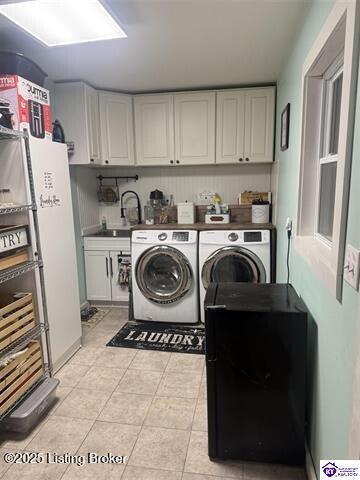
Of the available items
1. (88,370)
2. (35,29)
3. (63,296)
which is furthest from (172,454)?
(35,29)

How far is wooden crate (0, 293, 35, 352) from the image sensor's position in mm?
1794

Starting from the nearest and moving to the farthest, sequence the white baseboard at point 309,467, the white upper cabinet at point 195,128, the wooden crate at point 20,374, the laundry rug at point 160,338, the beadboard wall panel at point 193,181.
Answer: the white baseboard at point 309,467 → the wooden crate at point 20,374 → the laundry rug at point 160,338 → the white upper cabinet at point 195,128 → the beadboard wall panel at point 193,181

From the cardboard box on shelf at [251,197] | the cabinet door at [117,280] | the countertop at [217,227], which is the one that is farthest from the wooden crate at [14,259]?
the cardboard box on shelf at [251,197]

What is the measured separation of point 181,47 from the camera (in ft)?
7.47

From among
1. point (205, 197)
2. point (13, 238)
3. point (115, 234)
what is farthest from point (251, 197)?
point (13, 238)

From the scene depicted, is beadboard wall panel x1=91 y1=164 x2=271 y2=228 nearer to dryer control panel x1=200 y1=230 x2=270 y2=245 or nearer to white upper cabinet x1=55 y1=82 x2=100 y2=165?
white upper cabinet x1=55 y1=82 x2=100 y2=165

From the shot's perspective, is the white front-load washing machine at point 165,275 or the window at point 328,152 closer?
the window at point 328,152

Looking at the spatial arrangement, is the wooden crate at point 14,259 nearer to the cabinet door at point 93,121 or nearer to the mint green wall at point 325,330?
the cabinet door at point 93,121

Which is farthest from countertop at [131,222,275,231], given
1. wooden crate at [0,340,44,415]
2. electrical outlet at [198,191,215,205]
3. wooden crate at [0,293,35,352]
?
wooden crate at [0,340,44,415]

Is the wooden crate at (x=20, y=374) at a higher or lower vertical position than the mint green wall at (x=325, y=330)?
lower

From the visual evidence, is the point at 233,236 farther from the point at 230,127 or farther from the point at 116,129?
the point at 116,129

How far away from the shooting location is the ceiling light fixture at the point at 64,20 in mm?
1595

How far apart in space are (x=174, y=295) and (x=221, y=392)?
1502mm

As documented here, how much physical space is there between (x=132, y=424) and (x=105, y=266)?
6.14ft
